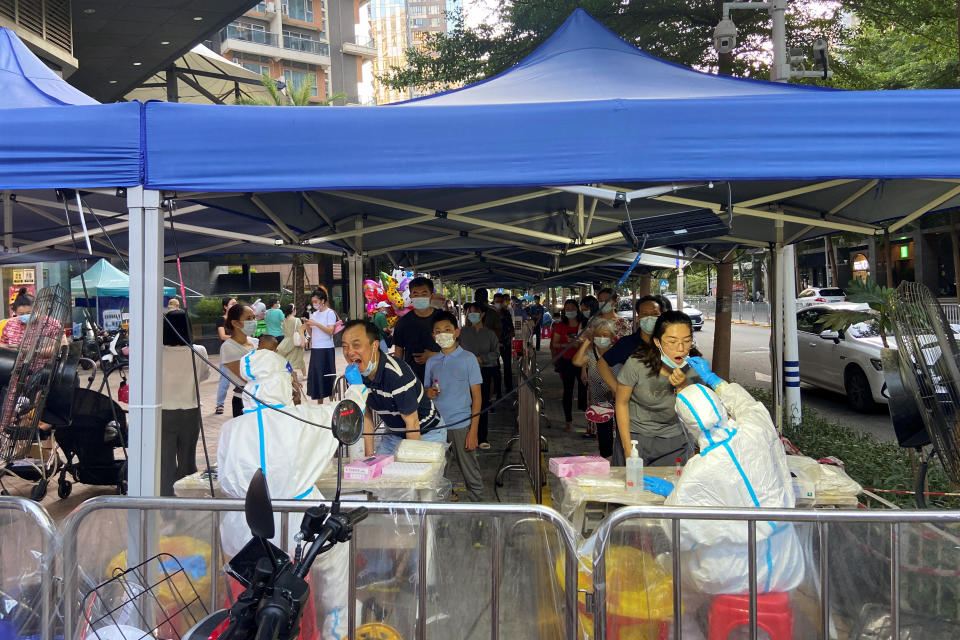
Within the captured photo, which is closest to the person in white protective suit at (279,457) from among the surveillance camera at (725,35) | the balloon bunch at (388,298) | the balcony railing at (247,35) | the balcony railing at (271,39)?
the balloon bunch at (388,298)

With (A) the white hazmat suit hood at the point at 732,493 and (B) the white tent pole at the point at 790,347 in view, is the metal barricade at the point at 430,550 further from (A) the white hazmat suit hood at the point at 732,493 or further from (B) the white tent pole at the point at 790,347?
(B) the white tent pole at the point at 790,347

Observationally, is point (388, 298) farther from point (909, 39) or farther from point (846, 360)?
point (909, 39)

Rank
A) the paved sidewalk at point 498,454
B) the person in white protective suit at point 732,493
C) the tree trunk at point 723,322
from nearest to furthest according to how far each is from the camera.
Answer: the person in white protective suit at point 732,493
the paved sidewalk at point 498,454
the tree trunk at point 723,322

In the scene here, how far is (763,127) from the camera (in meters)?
3.57

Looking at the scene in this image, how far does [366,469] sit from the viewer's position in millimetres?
4414

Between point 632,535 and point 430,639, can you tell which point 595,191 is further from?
point 430,639

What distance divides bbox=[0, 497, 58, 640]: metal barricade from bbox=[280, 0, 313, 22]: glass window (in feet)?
231

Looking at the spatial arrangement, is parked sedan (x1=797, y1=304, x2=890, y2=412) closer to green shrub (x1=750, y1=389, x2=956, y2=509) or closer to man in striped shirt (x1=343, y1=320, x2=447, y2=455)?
green shrub (x1=750, y1=389, x2=956, y2=509)

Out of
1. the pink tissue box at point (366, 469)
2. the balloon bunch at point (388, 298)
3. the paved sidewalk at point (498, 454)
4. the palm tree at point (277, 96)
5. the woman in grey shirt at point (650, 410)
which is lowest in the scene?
the paved sidewalk at point (498, 454)

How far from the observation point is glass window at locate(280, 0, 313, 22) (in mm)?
66562

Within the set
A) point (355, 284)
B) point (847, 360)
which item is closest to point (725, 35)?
point (847, 360)

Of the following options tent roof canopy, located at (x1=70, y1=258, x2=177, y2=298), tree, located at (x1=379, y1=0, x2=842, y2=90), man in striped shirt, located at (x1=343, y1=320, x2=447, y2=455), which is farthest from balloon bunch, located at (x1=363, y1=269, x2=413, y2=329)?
tent roof canopy, located at (x1=70, y1=258, x2=177, y2=298)

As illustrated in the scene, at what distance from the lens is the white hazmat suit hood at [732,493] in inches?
120

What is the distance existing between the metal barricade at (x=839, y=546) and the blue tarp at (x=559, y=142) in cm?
158
